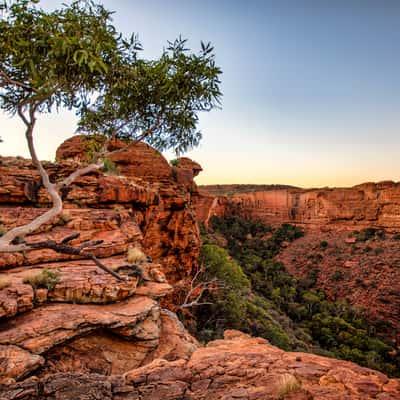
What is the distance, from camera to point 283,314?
63.6ft

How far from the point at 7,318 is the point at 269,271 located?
93.4 feet

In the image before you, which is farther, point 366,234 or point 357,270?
point 366,234

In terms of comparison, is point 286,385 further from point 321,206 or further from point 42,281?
point 321,206

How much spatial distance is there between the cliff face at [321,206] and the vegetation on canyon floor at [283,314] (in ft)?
45.5

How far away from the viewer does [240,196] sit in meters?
49.4

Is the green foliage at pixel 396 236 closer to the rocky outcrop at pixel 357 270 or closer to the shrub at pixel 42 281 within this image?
the rocky outcrop at pixel 357 270

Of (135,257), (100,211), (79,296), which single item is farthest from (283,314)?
(79,296)

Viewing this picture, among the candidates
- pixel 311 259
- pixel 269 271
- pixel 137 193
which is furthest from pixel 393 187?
pixel 137 193

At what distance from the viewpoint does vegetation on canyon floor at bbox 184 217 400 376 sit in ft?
41.3

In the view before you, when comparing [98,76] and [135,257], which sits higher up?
[98,76]

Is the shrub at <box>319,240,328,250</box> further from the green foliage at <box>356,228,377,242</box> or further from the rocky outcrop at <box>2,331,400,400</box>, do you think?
the rocky outcrop at <box>2,331,400,400</box>

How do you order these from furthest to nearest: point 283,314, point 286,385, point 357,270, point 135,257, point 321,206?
point 321,206 < point 357,270 < point 283,314 < point 135,257 < point 286,385

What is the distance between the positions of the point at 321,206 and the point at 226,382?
142ft

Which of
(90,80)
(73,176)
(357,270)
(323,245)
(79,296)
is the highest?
(90,80)
